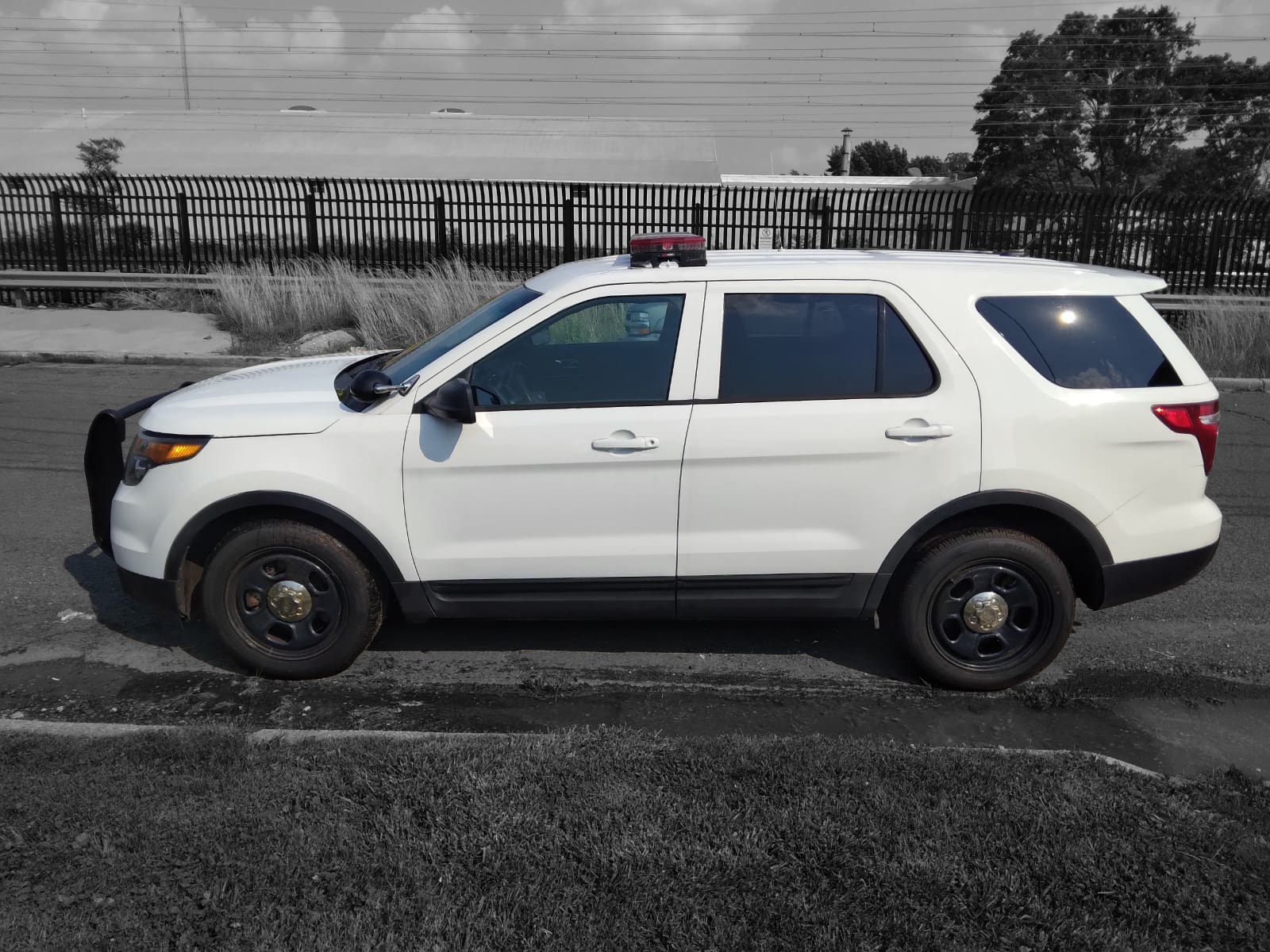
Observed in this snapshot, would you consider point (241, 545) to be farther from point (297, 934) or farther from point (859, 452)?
point (859, 452)

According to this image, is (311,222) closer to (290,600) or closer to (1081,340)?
(290,600)

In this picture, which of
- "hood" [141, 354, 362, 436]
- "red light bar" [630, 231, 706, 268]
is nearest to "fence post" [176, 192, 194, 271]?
"hood" [141, 354, 362, 436]

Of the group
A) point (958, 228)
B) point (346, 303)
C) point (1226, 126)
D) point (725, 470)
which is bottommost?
point (725, 470)

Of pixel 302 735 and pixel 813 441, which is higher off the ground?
pixel 813 441

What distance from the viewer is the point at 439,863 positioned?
3.10 m

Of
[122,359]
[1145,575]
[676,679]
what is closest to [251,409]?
[676,679]

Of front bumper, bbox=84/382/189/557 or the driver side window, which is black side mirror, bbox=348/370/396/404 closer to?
the driver side window

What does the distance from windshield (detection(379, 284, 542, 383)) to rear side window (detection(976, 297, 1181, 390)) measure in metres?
1.98

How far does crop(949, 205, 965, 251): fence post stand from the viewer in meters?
17.8

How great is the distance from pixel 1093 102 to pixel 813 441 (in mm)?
64485

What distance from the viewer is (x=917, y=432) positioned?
4367mm

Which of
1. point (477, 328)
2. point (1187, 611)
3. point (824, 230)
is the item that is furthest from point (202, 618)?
point (824, 230)

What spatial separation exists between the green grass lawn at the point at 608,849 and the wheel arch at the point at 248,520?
871 mm

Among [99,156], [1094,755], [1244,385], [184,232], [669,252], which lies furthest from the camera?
[99,156]
